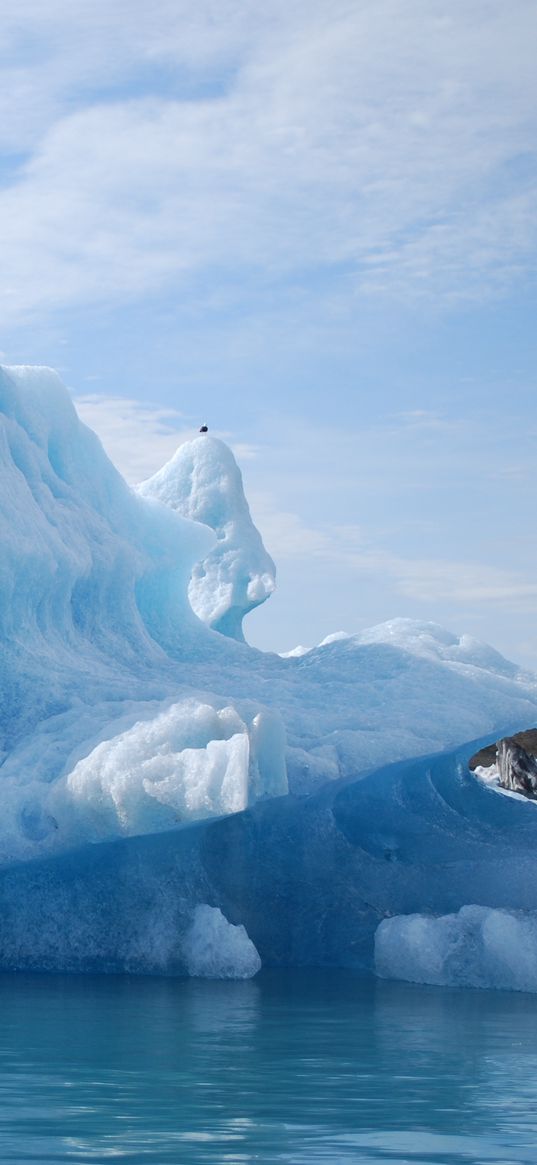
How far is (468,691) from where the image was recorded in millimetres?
17375

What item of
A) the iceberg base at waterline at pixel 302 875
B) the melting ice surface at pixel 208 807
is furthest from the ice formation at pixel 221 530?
the iceberg base at waterline at pixel 302 875

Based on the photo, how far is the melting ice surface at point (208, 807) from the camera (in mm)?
12953

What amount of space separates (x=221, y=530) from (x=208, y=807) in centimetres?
1012

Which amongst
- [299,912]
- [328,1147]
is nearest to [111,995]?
[299,912]

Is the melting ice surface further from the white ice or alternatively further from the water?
the water

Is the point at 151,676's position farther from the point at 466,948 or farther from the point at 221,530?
the point at 221,530

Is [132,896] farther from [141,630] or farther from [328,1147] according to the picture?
[328,1147]

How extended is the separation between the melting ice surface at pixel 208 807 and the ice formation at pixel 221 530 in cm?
503

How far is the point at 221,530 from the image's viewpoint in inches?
885

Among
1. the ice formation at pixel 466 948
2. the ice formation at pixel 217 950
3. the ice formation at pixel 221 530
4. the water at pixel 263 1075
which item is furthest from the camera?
the ice formation at pixel 221 530

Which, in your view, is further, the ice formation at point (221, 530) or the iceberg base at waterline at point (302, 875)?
the ice formation at point (221, 530)

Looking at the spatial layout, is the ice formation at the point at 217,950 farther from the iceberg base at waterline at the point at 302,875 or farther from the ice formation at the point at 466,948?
the ice formation at the point at 466,948

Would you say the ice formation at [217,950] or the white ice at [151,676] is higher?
the white ice at [151,676]

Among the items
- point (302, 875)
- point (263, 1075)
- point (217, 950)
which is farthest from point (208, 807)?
point (263, 1075)
